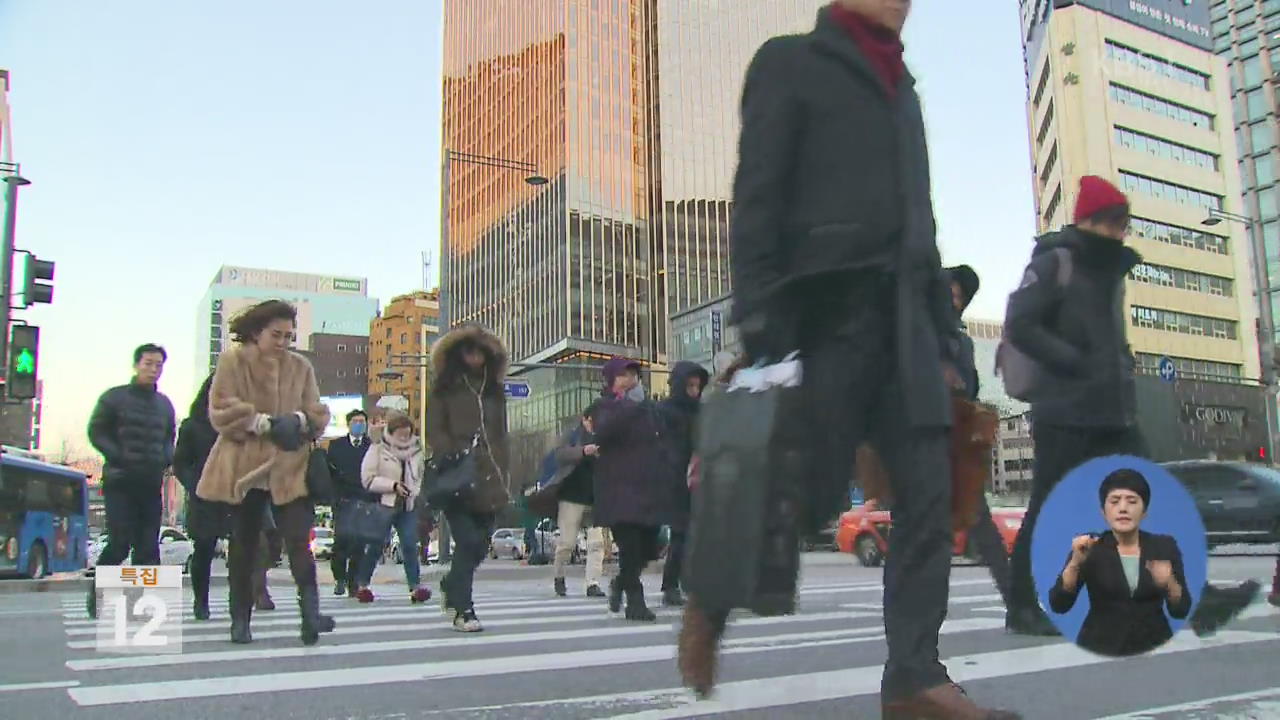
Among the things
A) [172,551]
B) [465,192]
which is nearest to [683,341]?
[465,192]

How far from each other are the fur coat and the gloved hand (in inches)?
2.9

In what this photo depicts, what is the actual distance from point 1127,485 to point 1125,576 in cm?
31

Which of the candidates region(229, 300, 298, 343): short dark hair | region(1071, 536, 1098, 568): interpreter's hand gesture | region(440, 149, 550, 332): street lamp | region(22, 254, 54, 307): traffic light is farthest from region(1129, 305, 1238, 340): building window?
region(1071, 536, 1098, 568): interpreter's hand gesture

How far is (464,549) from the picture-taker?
6016 millimetres

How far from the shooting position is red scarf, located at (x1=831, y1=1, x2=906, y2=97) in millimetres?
2820

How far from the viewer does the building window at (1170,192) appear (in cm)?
7406

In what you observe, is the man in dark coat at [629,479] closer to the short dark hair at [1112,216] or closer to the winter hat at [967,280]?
the winter hat at [967,280]

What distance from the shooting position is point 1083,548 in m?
3.54

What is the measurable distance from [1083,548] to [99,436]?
6.29m

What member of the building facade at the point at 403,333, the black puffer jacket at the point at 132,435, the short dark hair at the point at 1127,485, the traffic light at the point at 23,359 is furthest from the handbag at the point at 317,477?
the building facade at the point at 403,333

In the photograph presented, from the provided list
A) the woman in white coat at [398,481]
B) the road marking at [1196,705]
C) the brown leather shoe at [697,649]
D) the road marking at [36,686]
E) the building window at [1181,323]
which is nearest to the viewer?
the brown leather shoe at [697,649]

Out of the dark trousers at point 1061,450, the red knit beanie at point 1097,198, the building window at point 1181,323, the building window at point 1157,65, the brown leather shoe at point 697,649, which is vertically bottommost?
the brown leather shoe at point 697,649

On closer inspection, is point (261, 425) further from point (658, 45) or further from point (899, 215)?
point (658, 45)

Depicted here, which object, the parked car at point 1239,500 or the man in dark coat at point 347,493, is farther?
the parked car at point 1239,500
